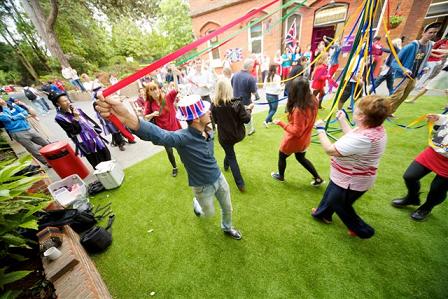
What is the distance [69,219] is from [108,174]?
1.44m

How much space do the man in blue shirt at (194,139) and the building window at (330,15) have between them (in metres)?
11.9

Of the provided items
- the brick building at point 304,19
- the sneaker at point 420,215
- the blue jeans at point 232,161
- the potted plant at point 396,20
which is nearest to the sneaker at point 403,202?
the sneaker at point 420,215

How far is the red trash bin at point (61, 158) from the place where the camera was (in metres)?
3.62

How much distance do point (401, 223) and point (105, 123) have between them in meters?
6.53

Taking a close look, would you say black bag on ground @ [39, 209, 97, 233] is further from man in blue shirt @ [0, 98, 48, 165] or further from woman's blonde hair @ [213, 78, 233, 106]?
man in blue shirt @ [0, 98, 48, 165]

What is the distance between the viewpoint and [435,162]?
205cm

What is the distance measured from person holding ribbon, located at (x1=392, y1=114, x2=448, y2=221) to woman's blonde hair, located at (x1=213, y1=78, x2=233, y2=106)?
235 cm

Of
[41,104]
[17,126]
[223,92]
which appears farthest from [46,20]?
[223,92]

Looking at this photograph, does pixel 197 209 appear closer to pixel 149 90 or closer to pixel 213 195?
pixel 213 195

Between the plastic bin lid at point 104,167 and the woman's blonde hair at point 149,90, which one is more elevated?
the woman's blonde hair at point 149,90

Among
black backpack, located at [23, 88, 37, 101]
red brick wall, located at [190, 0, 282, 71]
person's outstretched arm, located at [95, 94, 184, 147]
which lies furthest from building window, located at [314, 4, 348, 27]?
black backpack, located at [23, 88, 37, 101]

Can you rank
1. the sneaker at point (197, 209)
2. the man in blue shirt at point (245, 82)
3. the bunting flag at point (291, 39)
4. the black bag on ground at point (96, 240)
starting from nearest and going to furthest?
1. the black bag on ground at point (96, 240)
2. the sneaker at point (197, 209)
3. the man in blue shirt at point (245, 82)
4. the bunting flag at point (291, 39)

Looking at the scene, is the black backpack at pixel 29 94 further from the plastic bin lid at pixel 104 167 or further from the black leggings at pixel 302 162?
the black leggings at pixel 302 162

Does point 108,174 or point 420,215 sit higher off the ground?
point 108,174
